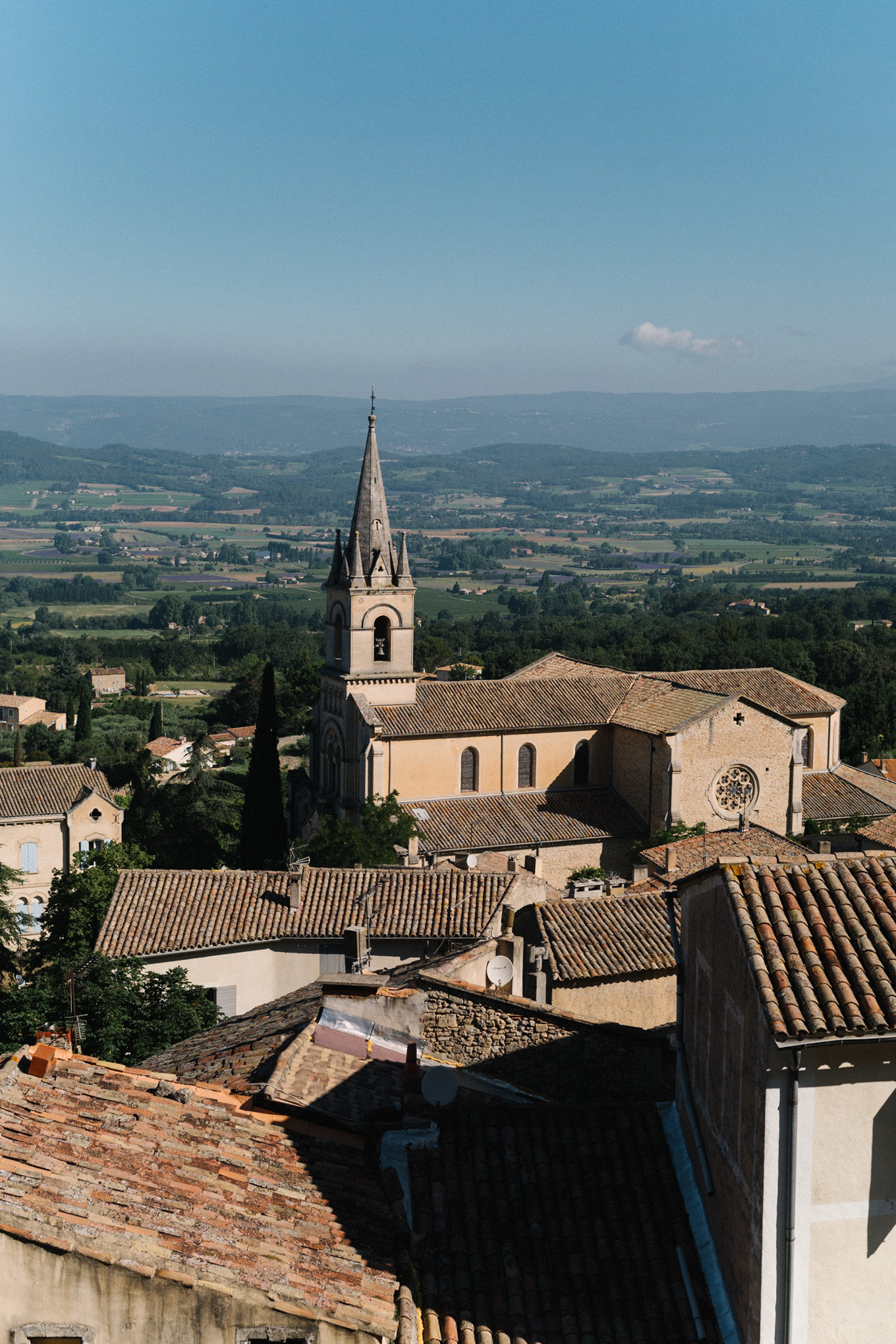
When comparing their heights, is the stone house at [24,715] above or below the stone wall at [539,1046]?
below

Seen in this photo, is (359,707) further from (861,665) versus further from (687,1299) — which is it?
(861,665)

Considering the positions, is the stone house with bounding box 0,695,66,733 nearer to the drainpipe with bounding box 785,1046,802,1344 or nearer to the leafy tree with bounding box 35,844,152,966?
the leafy tree with bounding box 35,844,152,966

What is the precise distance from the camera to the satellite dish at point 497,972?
16359 mm

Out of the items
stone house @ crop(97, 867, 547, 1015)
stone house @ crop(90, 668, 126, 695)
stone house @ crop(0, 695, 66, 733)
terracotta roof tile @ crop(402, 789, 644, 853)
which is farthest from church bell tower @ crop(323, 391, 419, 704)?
stone house @ crop(90, 668, 126, 695)

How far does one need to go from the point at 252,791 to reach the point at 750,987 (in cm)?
3382

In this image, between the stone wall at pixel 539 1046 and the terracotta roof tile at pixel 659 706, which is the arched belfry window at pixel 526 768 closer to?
the terracotta roof tile at pixel 659 706

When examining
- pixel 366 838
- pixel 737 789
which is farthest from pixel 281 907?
pixel 737 789

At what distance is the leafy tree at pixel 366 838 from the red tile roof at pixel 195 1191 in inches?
857

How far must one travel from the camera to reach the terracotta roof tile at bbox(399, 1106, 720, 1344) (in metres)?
8.67

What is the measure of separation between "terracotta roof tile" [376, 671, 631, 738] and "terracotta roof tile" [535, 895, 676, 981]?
57.2ft

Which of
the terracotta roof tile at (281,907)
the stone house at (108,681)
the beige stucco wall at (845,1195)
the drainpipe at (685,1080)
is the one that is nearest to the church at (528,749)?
the terracotta roof tile at (281,907)

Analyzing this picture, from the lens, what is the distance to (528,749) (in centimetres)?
4041

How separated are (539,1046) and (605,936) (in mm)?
6902

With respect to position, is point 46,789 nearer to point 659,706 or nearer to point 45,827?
point 45,827
